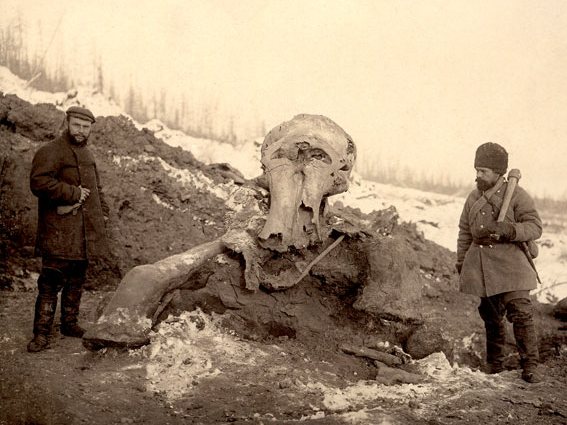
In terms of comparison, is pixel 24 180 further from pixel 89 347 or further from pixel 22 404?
pixel 22 404

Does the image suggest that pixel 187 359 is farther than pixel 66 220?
No

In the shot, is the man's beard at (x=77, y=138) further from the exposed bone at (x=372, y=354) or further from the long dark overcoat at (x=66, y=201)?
the exposed bone at (x=372, y=354)

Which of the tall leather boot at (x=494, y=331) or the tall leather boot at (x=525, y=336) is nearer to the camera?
the tall leather boot at (x=525, y=336)

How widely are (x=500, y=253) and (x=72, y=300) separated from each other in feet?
7.85

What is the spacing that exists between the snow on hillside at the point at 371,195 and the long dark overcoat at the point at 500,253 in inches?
110

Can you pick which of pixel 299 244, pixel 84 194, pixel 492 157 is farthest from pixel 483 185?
pixel 84 194

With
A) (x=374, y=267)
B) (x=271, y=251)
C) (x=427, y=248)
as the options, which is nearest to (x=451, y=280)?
(x=427, y=248)

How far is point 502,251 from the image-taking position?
125 inches

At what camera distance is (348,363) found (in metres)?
2.95

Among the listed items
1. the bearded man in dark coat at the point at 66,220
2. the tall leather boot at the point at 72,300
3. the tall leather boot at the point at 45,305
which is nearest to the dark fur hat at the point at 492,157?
the bearded man in dark coat at the point at 66,220

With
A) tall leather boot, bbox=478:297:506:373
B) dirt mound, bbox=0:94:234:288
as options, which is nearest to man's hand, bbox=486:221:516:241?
tall leather boot, bbox=478:297:506:373

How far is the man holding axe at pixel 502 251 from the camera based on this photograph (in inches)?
120

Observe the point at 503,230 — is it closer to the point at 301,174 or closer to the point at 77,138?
the point at 301,174

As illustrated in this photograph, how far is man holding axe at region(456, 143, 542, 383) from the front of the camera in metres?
3.06
